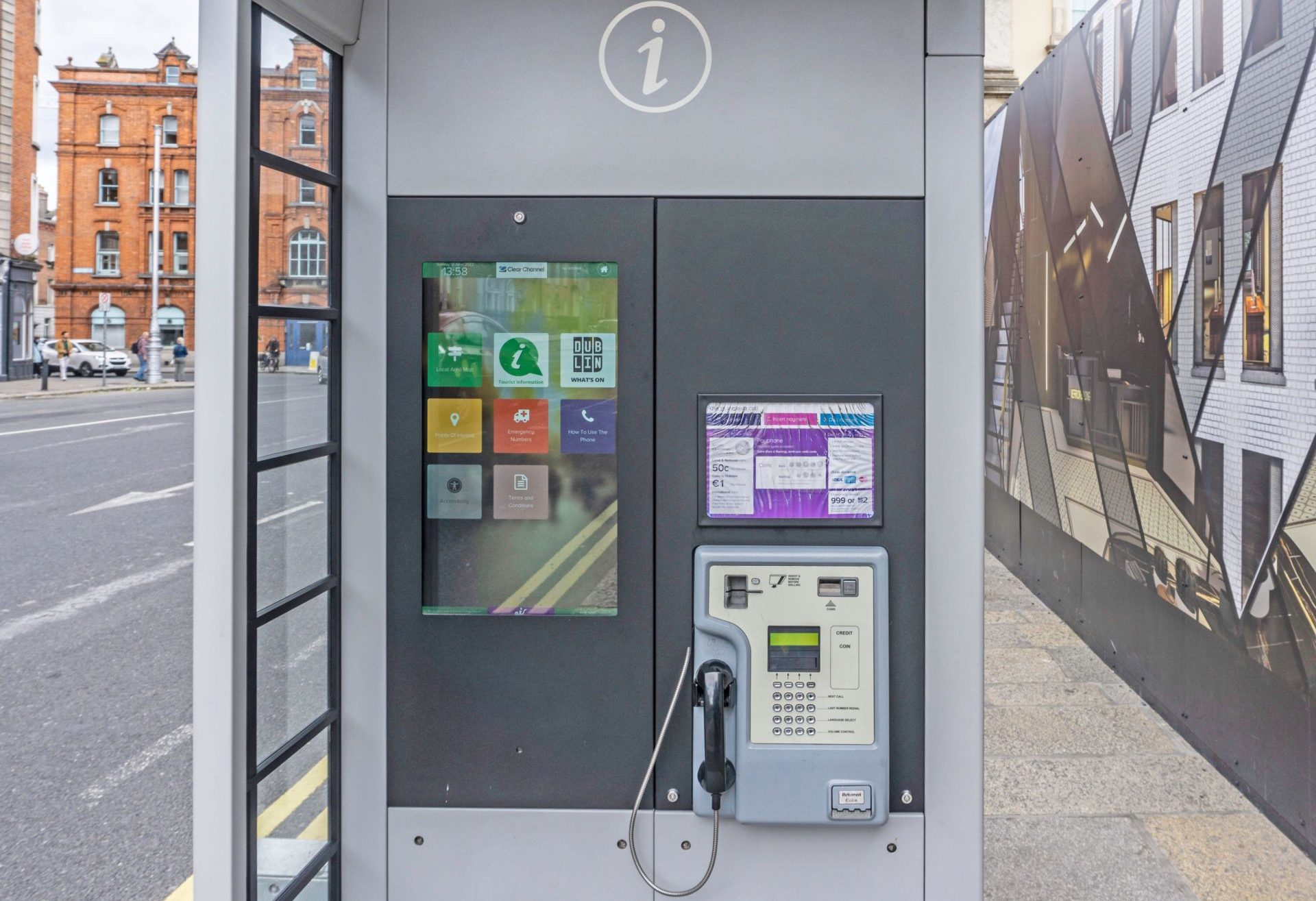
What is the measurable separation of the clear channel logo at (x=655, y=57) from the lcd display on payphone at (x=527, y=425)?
42 cm

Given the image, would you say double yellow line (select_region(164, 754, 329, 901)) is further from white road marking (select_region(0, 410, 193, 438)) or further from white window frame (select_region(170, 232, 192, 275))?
white window frame (select_region(170, 232, 192, 275))

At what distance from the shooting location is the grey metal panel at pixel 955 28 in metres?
2.46

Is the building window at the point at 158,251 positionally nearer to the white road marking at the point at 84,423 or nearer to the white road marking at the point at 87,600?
the white road marking at the point at 84,423

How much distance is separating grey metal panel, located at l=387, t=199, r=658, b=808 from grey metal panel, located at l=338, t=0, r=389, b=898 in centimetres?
3

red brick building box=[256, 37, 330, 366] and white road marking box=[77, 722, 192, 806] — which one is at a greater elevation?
red brick building box=[256, 37, 330, 366]

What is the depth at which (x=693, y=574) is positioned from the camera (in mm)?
2531

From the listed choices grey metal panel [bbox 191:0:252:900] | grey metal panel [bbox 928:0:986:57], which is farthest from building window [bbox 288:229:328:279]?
grey metal panel [bbox 928:0:986:57]

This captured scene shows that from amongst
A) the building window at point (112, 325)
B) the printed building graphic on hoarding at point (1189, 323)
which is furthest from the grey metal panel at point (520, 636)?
the building window at point (112, 325)

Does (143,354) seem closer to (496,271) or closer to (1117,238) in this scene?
(1117,238)

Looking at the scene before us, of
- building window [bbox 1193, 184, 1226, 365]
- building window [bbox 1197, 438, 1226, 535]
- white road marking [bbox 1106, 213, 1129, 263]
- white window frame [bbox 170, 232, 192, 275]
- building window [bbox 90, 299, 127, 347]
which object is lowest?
building window [bbox 1197, 438, 1226, 535]

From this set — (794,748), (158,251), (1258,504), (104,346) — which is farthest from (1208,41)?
(158,251)

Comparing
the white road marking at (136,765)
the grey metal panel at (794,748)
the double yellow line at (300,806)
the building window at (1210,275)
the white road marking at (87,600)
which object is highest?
the building window at (1210,275)

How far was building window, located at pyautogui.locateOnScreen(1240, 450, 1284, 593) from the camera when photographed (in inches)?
155

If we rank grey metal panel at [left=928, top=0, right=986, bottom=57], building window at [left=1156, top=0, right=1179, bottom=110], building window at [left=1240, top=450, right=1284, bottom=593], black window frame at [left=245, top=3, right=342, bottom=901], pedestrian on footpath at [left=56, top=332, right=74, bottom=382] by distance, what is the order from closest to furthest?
1. black window frame at [left=245, top=3, right=342, bottom=901]
2. grey metal panel at [left=928, top=0, right=986, bottom=57]
3. building window at [left=1240, top=450, right=1284, bottom=593]
4. building window at [left=1156, top=0, right=1179, bottom=110]
5. pedestrian on footpath at [left=56, top=332, right=74, bottom=382]
